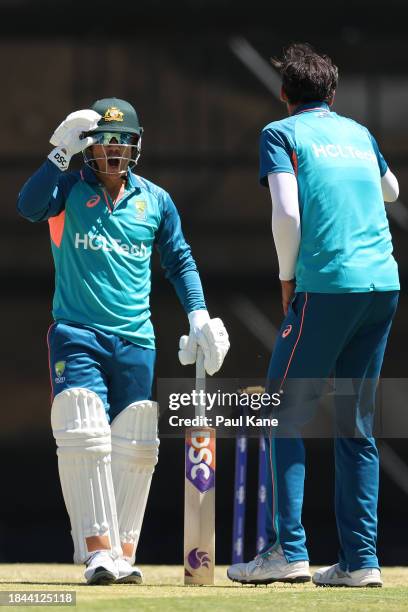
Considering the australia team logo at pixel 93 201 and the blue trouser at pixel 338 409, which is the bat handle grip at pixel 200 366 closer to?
the blue trouser at pixel 338 409

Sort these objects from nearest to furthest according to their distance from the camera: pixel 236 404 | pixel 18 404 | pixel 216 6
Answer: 1. pixel 236 404
2. pixel 216 6
3. pixel 18 404

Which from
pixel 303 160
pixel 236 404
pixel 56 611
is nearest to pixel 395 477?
pixel 236 404

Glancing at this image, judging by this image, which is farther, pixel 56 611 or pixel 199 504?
pixel 199 504

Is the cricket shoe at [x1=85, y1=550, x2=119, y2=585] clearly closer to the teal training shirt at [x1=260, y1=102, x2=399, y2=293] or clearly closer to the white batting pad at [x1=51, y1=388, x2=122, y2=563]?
the white batting pad at [x1=51, y1=388, x2=122, y2=563]

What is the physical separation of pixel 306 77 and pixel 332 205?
338 millimetres

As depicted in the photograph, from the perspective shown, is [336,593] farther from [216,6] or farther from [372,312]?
[216,6]

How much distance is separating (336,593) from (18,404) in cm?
435

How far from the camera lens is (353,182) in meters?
3.72

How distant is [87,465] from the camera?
3.79 metres

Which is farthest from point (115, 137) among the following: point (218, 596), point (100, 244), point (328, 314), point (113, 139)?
point (218, 596)

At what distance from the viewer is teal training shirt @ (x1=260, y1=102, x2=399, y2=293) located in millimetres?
3646

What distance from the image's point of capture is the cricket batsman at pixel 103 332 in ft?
12.5

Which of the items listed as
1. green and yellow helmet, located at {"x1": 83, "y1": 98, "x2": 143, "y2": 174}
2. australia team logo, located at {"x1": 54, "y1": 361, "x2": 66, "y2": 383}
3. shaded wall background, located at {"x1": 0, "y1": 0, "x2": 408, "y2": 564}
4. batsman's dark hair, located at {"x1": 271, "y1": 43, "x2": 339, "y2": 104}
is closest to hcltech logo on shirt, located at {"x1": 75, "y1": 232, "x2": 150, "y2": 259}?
green and yellow helmet, located at {"x1": 83, "y1": 98, "x2": 143, "y2": 174}

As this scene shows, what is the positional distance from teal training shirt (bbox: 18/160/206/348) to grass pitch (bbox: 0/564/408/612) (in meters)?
0.64
